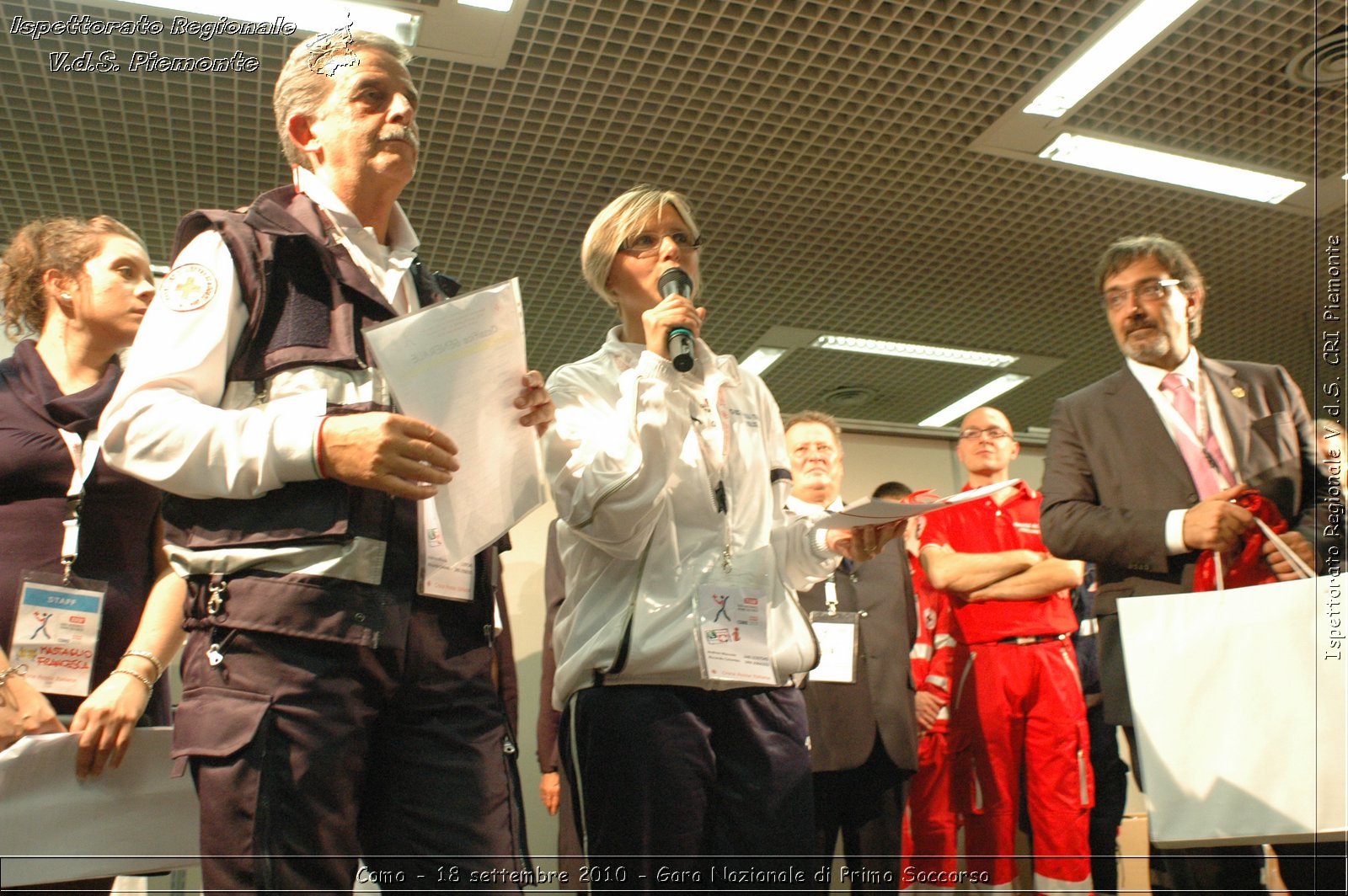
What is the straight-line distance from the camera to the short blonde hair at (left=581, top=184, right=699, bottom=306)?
193 cm

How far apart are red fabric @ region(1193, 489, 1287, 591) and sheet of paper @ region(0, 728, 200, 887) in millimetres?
1815

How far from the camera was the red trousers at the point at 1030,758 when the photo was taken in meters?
3.23

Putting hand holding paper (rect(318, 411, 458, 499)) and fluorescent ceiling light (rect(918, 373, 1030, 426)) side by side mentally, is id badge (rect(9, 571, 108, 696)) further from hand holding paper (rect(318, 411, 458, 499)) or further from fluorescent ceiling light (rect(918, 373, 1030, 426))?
fluorescent ceiling light (rect(918, 373, 1030, 426))

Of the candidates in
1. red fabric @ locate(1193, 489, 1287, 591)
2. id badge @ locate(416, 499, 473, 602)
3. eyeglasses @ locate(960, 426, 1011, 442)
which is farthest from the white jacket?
eyeglasses @ locate(960, 426, 1011, 442)

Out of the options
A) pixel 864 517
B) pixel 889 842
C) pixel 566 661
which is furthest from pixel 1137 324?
pixel 889 842

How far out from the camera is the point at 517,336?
1387 millimetres

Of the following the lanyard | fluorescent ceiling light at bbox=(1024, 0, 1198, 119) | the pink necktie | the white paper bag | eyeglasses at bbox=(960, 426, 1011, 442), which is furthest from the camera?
eyeglasses at bbox=(960, 426, 1011, 442)

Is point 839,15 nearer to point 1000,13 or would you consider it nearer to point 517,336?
point 1000,13

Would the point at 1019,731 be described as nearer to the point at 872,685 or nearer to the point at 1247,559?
the point at 872,685

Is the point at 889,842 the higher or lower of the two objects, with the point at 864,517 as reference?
lower

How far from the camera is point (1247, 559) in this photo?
6.37ft

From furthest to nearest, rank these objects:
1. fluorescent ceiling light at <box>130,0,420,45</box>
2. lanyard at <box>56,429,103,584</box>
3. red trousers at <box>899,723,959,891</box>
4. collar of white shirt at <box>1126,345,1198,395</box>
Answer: red trousers at <box>899,723,959,891</box>, fluorescent ceiling light at <box>130,0,420,45</box>, collar of white shirt at <box>1126,345,1198,395</box>, lanyard at <box>56,429,103,584</box>

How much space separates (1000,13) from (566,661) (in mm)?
2297

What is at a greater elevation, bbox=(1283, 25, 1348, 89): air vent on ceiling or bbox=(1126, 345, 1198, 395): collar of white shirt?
bbox=(1283, 25, 1348, 89): air vent on ceiling
